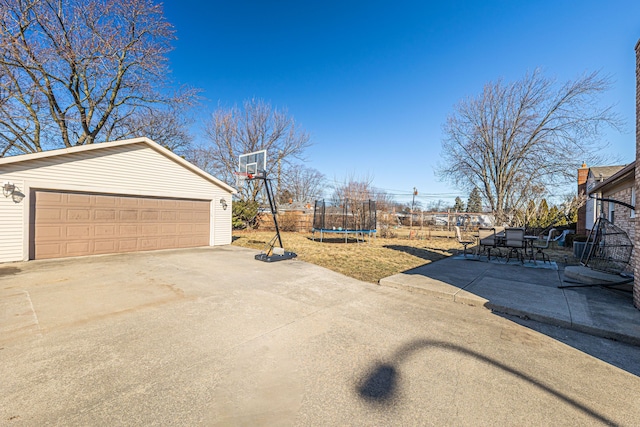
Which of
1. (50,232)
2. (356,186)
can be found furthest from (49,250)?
(356,186)

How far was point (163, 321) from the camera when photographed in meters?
3.76

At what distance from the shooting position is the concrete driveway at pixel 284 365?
2.05 meters

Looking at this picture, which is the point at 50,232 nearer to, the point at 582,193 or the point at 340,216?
the point at 340,216

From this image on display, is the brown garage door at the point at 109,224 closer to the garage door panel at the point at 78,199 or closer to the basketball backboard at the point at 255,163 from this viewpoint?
the garage door panel at the point at 78,199

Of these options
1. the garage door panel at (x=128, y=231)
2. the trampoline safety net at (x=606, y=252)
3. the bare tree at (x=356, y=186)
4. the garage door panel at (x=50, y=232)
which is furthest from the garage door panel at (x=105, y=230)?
the bare tree at (x=356, y=186)

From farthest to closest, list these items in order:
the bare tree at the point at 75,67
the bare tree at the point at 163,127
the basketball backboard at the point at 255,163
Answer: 1. the bare tree at the point at 163,127
2. the bare tree at the point at 75,67
3. the basketball backboard at the point at 255,163

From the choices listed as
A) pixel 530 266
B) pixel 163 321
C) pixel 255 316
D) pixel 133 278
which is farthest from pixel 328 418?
pixel 530 266

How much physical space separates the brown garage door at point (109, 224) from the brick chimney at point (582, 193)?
70.5 feet

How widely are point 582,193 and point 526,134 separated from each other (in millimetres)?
5324

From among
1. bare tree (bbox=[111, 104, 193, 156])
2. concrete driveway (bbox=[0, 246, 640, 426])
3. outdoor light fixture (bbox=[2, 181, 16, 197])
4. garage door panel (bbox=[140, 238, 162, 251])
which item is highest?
bare tree (bbox=[111, 104, 193, 156])

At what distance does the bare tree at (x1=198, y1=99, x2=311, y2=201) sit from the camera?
22.8 metres

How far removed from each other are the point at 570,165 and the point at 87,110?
91.7 ft

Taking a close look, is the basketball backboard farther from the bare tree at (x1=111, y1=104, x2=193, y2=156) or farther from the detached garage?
the bare tree at (x1=111, y1=104, x2=193, y2=156)

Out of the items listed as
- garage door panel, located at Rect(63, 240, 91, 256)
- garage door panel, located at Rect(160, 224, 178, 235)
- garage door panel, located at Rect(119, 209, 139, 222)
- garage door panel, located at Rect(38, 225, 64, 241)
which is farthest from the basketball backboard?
garage door panel, located at Rect(38, 225, 64, 241)
